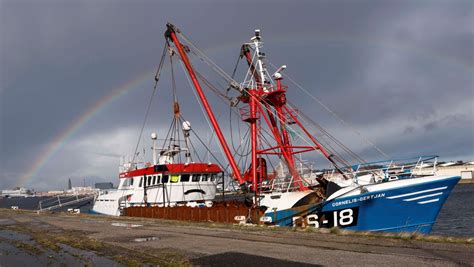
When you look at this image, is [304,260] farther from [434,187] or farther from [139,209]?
[139,209]

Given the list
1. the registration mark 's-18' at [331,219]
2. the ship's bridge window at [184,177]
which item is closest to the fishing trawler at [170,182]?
the ship's bridge window at [184,177]

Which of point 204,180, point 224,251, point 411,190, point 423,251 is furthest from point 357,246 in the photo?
point 204,180

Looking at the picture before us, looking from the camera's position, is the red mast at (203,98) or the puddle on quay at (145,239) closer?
the puddle on quay at (145,239)

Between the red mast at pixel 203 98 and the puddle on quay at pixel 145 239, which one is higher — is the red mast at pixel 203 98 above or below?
above

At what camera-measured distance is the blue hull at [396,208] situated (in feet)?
66.1

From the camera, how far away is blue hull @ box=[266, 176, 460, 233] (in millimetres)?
Answer: 20156

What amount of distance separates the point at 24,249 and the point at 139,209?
2027 centimetres

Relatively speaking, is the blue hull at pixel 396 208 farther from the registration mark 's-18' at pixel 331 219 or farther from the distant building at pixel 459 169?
the distant building at pixel 459 169

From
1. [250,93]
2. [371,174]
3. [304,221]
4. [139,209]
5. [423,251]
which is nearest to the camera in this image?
[423,251]

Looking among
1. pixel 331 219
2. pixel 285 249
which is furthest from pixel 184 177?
pixel 285 249

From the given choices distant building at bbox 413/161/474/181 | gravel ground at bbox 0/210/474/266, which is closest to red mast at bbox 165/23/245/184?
gravel ground at bbox 0/210/474/266

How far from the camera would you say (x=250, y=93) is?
29500 mm

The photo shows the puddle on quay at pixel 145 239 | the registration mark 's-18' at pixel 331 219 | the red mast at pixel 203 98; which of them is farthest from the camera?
the red mast at pixel 203 98

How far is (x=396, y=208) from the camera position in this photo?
20.3 meters
